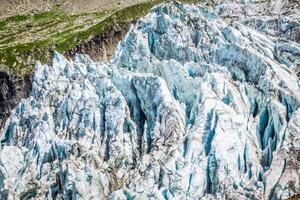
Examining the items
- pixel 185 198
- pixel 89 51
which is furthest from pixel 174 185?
pixel 89 51

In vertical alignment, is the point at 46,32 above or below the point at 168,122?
above

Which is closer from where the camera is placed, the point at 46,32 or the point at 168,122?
the point at 168,122

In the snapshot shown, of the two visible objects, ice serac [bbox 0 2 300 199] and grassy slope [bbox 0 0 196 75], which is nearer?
ice serac [bbox 0 2 300 199]

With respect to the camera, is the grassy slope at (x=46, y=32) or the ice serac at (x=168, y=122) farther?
the grassy slope at (x=46, y=32)
